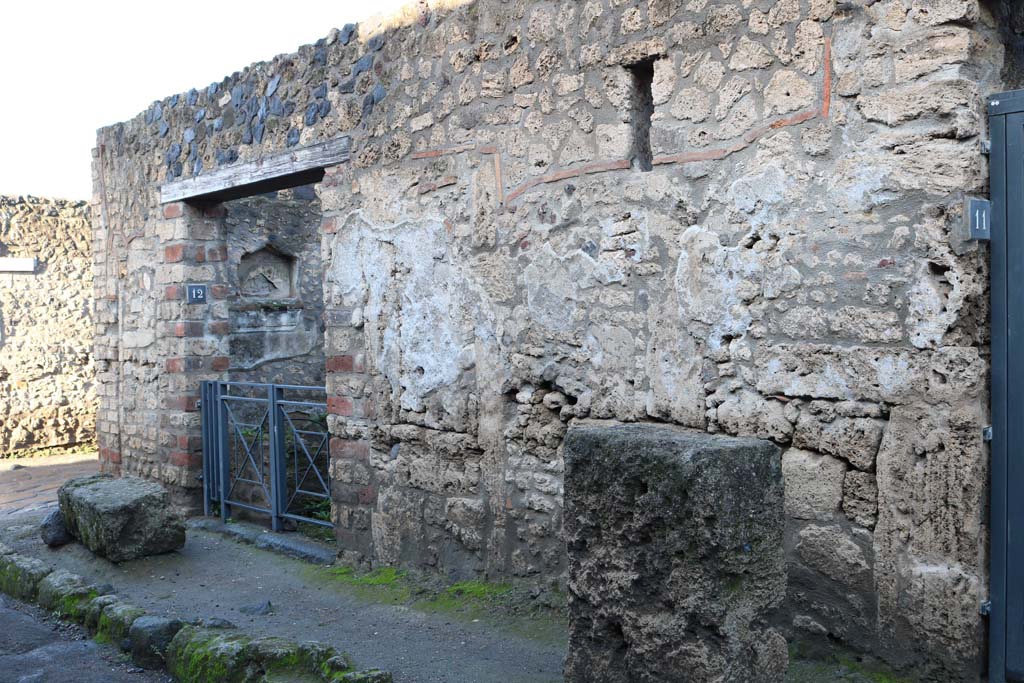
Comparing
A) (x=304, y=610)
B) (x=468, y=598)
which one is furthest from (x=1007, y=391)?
(x=304, y=610)

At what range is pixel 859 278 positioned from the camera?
3.20 m

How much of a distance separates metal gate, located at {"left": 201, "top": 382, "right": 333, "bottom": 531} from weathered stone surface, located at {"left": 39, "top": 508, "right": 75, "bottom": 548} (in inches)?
41.4

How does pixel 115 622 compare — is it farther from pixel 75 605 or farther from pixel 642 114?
pixel 642 114

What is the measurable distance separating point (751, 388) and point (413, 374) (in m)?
2.00

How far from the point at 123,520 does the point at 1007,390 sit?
4.55m

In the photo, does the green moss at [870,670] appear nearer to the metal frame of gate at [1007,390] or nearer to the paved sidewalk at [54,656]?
the metal frame of gate at [1007,390]

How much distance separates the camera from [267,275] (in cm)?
782

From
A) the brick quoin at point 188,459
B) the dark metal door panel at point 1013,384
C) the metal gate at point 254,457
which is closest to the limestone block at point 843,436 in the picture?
the dark metal door panel at point 1013,384

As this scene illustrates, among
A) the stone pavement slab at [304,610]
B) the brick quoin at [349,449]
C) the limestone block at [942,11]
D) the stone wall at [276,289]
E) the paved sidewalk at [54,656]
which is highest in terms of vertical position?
the limestone block at [942,11]

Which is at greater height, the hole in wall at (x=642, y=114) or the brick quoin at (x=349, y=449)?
the hole in wall at (x=642, y=114)

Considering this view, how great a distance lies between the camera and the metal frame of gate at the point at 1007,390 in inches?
117

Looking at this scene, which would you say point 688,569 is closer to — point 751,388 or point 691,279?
point 751,388

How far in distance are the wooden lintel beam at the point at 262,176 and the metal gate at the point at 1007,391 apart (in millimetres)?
3414

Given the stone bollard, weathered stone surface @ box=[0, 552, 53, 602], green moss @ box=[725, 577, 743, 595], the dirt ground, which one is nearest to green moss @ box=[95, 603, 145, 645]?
the dirt ground
